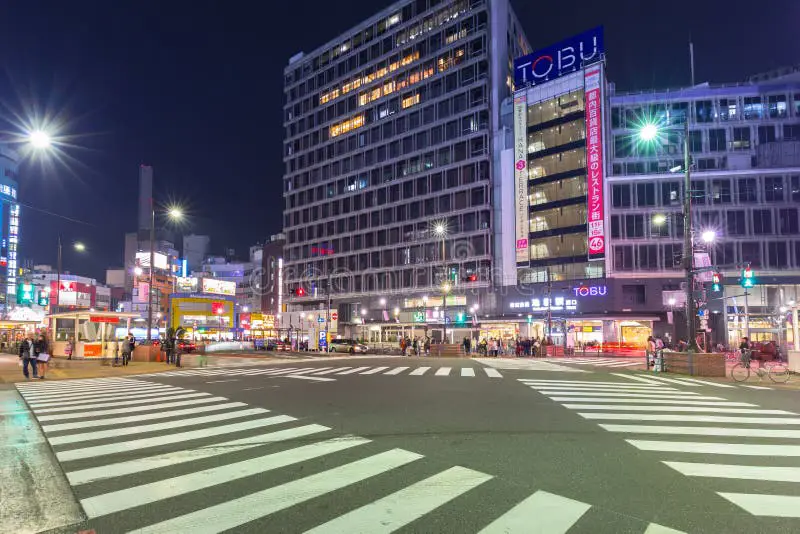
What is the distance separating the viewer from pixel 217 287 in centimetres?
7388

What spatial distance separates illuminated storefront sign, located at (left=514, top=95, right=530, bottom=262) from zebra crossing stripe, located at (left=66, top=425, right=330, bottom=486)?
5375cm

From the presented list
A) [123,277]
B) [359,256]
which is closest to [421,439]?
[359,256]

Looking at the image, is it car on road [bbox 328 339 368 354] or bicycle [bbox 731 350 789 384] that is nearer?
bicycle [bbox 731 350 789 384]

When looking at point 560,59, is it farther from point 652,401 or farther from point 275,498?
point 275,498

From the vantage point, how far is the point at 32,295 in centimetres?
4456

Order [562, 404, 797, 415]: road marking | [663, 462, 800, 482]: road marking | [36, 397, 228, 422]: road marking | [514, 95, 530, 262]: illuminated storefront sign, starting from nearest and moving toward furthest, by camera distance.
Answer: [663, 462, 800, 482]: road marking < [36, 397, 228, 422]: road marking < [562, 404, 797, 415]: road marking < [514, 95, 530, 262]: illuminated storefront sign

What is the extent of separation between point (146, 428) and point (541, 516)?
304 inches

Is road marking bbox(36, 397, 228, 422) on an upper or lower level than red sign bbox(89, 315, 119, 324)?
lower

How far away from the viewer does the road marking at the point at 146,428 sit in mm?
8626

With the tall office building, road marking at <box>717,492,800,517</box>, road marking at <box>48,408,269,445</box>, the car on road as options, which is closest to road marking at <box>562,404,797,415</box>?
road marking at <box>717,492,800,517</box>

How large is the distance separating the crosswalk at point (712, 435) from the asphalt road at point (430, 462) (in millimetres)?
45

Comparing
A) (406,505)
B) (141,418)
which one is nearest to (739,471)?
(406,505)

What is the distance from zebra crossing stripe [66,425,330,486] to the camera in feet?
21.1

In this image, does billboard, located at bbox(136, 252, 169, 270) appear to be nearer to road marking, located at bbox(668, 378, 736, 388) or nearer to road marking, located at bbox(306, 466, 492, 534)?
road marking, located at bbox(668, 378, 736, 388)
